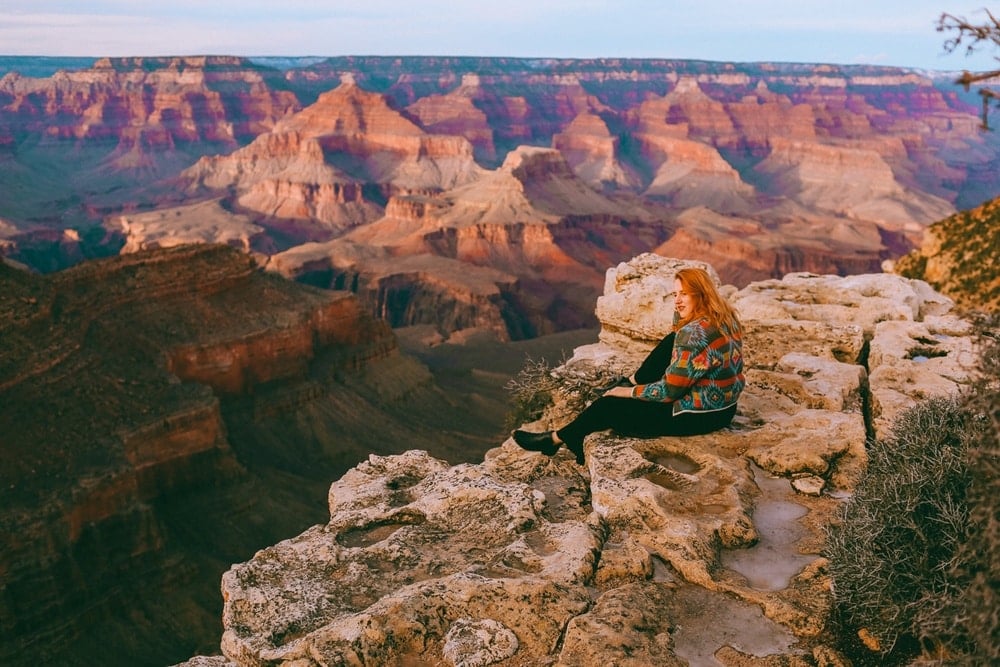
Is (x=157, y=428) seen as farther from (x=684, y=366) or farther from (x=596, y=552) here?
(x=596, y=552)

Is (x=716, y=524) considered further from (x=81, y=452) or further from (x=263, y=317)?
(x=263, y=317)

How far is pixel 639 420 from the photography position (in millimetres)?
9883

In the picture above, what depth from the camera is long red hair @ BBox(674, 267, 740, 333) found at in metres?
9.53

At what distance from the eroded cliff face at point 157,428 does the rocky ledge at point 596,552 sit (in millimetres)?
17033

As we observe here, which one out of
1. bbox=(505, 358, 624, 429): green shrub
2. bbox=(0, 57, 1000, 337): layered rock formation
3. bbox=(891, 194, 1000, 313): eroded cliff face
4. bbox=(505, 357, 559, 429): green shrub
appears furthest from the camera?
bbox=(0, 57, 1000, 337): layered rock formation

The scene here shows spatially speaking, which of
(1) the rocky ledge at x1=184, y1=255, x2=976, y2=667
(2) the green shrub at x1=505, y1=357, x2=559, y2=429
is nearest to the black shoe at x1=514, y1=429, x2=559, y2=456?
(1) the rocky ledge at x1=184, y1=255, x2=976, y2=667

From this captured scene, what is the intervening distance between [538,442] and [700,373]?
2.16m

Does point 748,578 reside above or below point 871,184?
above

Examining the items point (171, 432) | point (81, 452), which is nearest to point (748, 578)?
point (81, 452)

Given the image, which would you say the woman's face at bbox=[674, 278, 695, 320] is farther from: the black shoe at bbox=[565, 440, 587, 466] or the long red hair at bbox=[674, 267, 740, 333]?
the black shoe at bbox=[565, 440, 587, 466]

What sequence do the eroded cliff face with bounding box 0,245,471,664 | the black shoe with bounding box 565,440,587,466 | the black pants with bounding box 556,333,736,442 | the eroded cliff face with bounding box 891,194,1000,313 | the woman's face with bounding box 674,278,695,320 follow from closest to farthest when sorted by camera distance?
the woman's face with bounding box 674,278,695,320 < the black pants with bounding box 556,333,736,442 < the black shoe with bounding box 565,440,587,466 < the eroded cliff face with bounding box 0,245,471,664 < the eroded cliff face with bounding box 891,194,1000,313

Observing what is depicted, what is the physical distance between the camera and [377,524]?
9.16 metres

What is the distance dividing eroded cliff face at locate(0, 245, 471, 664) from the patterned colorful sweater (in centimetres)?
1969

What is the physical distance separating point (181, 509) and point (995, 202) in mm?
32610
